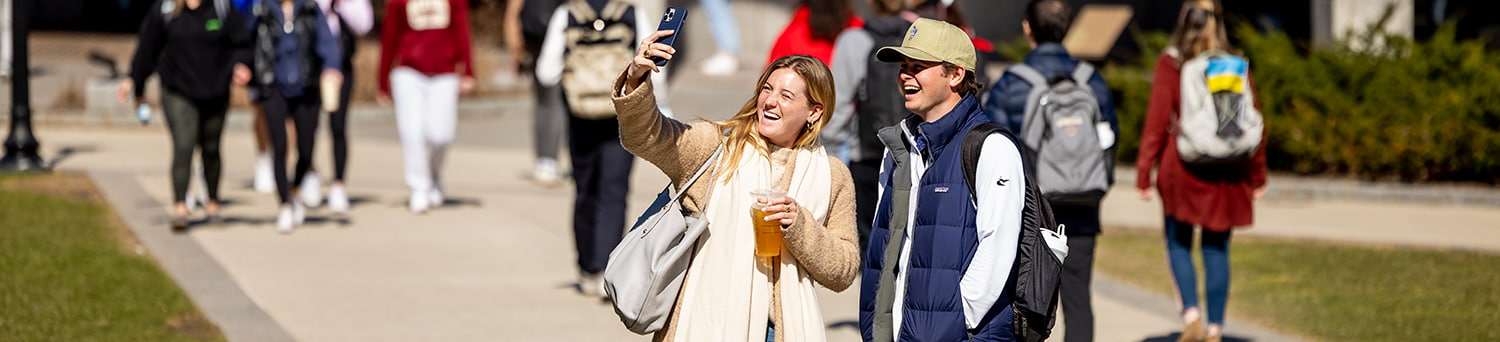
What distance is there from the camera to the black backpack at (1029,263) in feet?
13.3

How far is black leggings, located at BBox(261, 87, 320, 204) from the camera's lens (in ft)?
32.1

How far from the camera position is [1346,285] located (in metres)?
8.53

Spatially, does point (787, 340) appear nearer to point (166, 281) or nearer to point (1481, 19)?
point (166, 281)

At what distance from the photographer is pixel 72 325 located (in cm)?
674

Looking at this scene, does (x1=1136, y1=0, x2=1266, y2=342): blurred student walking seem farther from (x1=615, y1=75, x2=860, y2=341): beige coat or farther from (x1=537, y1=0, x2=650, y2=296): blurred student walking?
(x1=615, y1=75, x2=860, y2=341): beige coat

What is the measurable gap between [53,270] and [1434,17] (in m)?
17.9

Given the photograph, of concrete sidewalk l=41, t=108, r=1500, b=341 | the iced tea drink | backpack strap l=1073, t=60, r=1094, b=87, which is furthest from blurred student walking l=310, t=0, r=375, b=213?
the iced tea drink

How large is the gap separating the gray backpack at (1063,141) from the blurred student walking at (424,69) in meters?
5.29

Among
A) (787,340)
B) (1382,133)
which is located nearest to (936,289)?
(787,340)

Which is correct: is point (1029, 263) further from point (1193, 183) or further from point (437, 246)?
point (437, 246)

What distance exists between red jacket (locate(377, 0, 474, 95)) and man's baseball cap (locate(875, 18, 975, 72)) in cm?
658

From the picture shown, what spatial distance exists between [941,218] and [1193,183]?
3.08 metres

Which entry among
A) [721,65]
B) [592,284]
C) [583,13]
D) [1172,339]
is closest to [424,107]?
[583,13]

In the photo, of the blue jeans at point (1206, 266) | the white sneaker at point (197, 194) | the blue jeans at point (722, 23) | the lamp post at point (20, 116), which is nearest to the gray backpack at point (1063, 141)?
the blue jeans at point (1206, 266)
